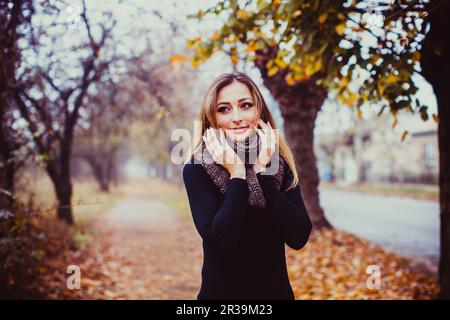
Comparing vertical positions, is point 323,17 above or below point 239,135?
above

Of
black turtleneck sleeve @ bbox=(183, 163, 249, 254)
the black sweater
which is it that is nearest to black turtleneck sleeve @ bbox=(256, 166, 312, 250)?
the black sweater

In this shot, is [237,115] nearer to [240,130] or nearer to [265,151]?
[240,130]

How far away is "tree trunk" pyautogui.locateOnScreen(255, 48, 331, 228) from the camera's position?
319 inches

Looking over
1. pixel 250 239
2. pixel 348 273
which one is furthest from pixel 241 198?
pixel 348 273

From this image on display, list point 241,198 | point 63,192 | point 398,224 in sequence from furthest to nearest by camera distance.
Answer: point 398,224 → point 63,192 → point 241,198

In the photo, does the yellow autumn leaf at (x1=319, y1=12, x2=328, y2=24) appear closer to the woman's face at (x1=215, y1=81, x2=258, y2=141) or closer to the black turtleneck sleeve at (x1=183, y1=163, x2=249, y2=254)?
the woman's face at (x1=215, y1=81, x2=258, y2=141)

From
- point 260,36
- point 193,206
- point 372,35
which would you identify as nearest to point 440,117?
point 372,35

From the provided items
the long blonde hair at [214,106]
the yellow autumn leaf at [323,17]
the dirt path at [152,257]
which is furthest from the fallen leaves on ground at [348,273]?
the long blonde hair at [214,106]

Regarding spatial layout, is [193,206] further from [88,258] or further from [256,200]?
[88,258]

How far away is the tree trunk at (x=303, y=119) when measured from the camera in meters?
8.10

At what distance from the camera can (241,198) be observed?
6.02 ft

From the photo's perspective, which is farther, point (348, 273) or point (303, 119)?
point (303, 119)

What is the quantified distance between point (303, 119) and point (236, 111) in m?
6.47

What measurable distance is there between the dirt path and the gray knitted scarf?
13.6 feet
